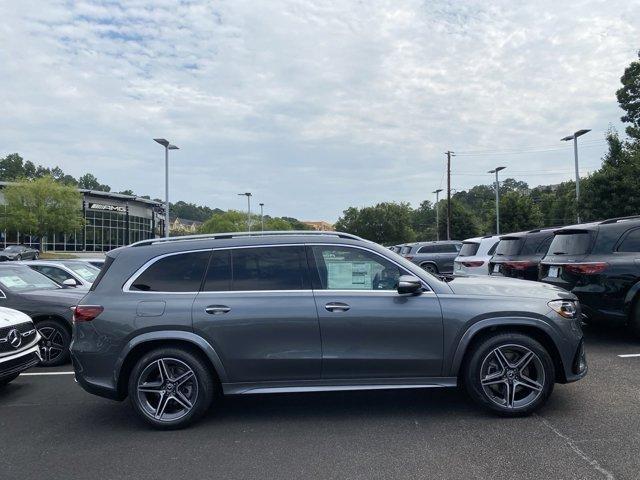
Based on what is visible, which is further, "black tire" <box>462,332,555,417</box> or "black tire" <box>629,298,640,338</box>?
"black tire" <box>629,298,640,338</box>

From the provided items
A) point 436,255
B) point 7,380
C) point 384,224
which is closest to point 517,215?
point 436,255

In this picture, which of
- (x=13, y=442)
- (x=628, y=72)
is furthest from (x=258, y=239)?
(x=628, y=72)

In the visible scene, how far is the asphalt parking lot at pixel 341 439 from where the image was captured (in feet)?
13.1

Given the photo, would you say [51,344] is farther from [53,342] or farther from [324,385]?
[324,385]

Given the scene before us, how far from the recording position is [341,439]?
4.60 meters

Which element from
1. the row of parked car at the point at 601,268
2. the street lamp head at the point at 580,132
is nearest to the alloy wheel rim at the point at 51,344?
the row of parked car at the point at 601,268

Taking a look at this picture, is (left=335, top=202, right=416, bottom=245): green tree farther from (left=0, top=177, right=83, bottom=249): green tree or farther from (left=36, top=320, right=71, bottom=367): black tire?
(left=36, top=320, right=71, bottom=367): black tire

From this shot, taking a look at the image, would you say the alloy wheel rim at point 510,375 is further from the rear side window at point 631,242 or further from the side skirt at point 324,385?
the rear side window at point 631,242

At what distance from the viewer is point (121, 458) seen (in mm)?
4352

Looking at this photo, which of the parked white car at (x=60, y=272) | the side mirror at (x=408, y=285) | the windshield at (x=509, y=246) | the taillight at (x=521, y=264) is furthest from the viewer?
the windshield at (x=509, y=246)

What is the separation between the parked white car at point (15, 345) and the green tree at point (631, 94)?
35563mm

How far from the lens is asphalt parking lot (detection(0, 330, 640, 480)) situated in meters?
4.00

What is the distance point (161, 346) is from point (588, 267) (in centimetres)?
611

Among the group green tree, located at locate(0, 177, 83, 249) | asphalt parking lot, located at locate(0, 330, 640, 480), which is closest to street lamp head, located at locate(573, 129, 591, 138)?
asphalt parking lot, located at locate(0, 330, 640, 480)
